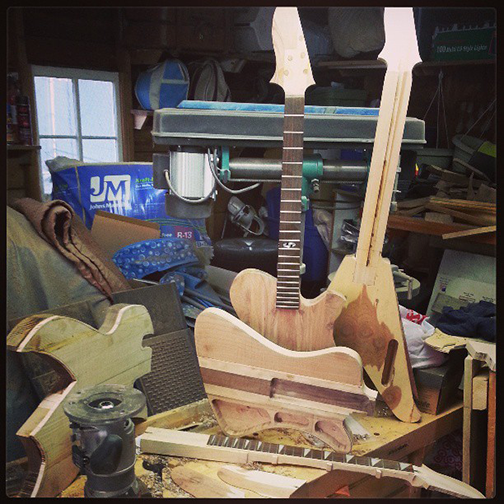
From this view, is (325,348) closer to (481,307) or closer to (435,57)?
(481,307)

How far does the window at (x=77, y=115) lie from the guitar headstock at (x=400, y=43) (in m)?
2.04

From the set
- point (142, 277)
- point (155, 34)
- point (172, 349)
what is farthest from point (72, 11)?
point (172, 349)

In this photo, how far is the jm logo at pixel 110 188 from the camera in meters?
2.62

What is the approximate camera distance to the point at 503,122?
1042 millimetres

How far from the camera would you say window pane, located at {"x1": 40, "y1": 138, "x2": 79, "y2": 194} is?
2.85 metres

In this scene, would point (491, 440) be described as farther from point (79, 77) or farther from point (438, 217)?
point (79, 77)

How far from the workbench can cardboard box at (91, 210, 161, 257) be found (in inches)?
31.7

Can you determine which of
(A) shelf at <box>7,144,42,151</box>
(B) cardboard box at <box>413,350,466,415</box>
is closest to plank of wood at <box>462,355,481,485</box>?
(B) cardboard box at <box>413,350,466,415</box>

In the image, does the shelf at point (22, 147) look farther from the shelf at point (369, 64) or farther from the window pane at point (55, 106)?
the shelf at point (369, 64)

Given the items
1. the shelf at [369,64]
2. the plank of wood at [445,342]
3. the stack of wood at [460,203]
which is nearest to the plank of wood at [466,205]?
the stack of wood at [460,203]

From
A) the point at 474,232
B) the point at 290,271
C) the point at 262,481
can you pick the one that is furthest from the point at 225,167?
the point at 474,232

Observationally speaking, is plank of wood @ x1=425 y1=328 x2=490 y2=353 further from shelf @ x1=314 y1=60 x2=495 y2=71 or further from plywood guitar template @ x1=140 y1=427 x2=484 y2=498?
shelf @ x1=314 y1=60 x2=495 y2=71

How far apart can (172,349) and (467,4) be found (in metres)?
1.00

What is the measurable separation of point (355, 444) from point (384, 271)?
397 mm
